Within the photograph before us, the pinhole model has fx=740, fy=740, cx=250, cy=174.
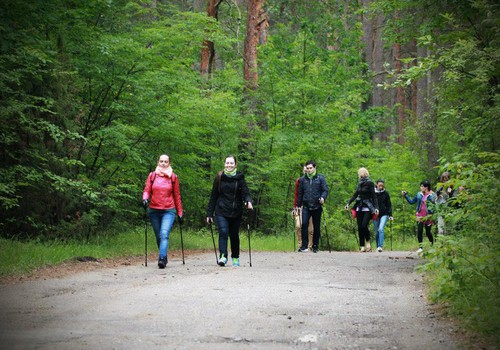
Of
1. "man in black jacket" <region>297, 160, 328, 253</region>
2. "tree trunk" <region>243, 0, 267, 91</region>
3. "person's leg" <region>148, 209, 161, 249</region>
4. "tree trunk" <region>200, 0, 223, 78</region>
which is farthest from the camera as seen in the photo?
"tree trunk" <region>200, 0, 223, 78</region>

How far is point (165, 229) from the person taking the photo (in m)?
14.7

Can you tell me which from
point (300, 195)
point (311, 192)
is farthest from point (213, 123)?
point (311, 192)

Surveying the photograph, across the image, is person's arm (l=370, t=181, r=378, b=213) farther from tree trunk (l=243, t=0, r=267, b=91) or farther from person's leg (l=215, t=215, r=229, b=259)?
tree trunk (l=243, t=0, r=267, b=91)

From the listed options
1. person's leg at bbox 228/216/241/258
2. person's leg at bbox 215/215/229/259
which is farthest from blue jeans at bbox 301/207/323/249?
person's leg at bbox 215/215/229/259

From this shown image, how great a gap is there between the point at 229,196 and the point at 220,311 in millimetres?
6553

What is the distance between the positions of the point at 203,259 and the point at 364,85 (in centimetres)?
2627

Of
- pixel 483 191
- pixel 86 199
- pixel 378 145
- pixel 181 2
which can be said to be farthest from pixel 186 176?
pixel 181 2

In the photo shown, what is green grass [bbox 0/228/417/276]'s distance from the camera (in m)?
13.4

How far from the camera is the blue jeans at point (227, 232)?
1482 centimetres

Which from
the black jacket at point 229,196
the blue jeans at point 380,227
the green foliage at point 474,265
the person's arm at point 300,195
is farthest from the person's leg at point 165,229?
the blue jeans at point 380,227

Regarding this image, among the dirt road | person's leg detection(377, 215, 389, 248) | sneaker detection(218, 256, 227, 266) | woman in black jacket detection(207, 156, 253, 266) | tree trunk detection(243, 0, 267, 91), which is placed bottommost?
the dirt road

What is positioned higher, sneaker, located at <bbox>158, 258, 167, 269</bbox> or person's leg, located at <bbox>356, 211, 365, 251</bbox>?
person's leg, located at <bbox>356, 211, 365, 251</bbox>

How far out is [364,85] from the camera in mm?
41062

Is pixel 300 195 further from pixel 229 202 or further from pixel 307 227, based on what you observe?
pixel 229 202
